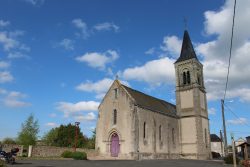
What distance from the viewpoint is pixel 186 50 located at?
49656 mm

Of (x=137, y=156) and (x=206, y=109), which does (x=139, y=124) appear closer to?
(x=137, y=156)

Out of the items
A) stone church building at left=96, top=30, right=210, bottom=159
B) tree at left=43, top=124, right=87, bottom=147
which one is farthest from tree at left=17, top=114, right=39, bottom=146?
stone church building at left=96, top=30, right=210, bottom=159

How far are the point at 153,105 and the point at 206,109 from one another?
11.8 meters

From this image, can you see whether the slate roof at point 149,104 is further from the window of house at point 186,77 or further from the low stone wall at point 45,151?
the low stone wall at point 45,151

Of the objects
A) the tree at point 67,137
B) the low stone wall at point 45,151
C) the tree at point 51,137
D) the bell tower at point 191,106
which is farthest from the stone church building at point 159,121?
the tree at point 51,137

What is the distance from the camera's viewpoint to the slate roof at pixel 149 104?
37.4 meters

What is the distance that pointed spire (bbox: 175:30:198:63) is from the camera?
48500 mm

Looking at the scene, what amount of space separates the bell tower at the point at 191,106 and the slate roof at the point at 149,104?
84.3 inches

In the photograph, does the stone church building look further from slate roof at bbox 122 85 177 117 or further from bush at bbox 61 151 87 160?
bush at bbox 61 151 87 160

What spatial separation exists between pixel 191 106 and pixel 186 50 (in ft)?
36.6

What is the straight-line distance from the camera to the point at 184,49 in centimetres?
5009

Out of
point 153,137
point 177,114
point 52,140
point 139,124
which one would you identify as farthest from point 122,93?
point 52,140

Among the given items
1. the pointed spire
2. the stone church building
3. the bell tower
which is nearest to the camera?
the stone church building

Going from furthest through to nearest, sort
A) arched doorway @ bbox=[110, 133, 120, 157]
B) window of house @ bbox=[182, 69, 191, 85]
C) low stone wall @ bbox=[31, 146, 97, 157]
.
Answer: window of house @ bbox=[182, 69, 191, 85]
arched doorway @ bbox=[110, 133, 120, 157]
low stone wall @ bbox=[31, 146, 97, 157]
